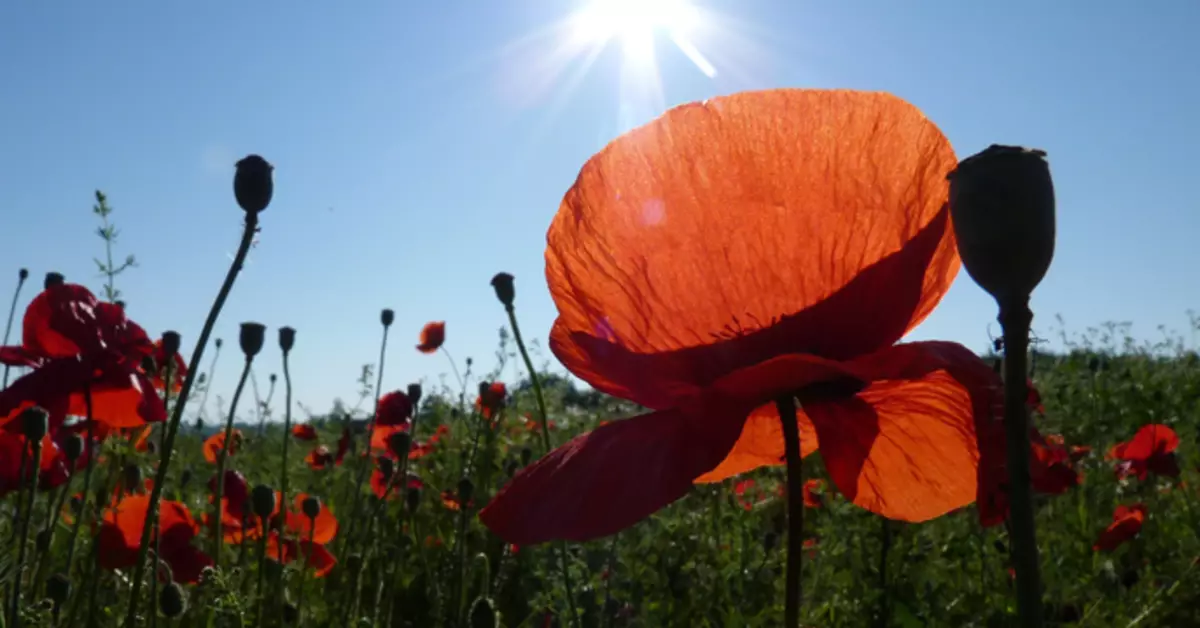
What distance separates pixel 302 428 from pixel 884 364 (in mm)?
5255

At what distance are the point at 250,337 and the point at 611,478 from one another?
1348 millimetres

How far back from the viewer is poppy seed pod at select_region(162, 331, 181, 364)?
89.6 inches

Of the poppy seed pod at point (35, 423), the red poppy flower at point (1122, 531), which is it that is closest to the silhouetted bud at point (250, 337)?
the poppy seed pod at point (35, 423)

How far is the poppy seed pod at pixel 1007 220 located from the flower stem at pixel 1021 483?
39 mm

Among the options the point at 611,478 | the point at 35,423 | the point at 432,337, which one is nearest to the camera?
the point at 611,478

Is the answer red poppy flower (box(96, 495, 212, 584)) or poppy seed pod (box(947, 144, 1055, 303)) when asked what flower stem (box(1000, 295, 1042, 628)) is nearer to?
poppy seed pod (box(947, 144, 1055, 303))

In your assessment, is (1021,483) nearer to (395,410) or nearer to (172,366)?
(172,366)

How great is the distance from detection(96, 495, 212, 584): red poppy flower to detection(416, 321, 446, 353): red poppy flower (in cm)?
294

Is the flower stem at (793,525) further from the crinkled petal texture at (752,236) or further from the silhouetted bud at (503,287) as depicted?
the silhouetted bud at (503,287)

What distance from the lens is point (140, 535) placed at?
86.6 inches

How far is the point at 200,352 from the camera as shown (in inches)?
35.5

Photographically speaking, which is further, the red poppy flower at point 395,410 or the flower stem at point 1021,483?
the red poppy flower at point 395,410

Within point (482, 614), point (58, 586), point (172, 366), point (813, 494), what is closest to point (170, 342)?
point (172, 366)

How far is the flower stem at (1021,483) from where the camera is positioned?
354 mm
